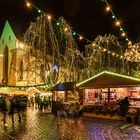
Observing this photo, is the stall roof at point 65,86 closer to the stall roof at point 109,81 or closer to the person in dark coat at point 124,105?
the stall roof at point 109,81

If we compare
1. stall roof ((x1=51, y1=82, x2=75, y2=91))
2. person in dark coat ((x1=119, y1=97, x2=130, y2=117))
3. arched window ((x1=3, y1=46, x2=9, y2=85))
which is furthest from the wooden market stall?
arched window ((x1=3, y1=46, x2=9, y2=85))

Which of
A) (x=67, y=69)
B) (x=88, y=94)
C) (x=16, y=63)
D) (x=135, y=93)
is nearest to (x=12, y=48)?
(x=16, y=63)

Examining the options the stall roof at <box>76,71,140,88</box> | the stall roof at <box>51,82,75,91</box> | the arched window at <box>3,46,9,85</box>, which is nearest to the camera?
the stall roof at <box>76,71,140,88</box>

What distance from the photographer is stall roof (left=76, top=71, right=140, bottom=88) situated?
867 inches

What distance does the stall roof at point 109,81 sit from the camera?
2203cm

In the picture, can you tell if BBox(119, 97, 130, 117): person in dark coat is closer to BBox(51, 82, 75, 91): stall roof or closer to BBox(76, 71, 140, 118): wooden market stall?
BBox(76, 71, 140, 118): wooden market stall

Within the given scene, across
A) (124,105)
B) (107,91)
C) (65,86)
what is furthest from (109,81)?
(65,86)

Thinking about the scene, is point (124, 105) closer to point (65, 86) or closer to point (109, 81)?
point (109, 81)

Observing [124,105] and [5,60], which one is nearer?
[124,105]

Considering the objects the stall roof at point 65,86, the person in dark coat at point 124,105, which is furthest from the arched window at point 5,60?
the person in dark coat at point 124,105

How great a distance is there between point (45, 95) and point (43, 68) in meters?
3.49

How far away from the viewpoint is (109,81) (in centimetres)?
2362

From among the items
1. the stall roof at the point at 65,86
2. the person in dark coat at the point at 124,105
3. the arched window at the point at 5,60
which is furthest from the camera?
the arched window at the point at 5,60

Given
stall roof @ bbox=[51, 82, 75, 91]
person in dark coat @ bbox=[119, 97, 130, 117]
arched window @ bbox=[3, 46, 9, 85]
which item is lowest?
person in dark coat @ bbox=[119, 97, 130, 117]
